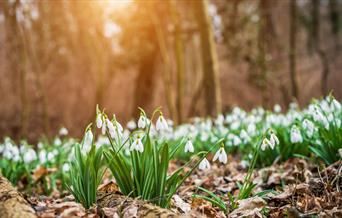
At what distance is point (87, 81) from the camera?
17.5 metres

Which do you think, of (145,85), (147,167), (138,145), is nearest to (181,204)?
(147,167)

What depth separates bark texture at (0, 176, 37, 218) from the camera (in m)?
2.05

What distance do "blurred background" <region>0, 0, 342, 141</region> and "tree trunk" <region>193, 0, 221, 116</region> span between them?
18mm

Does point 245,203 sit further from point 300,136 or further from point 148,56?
point 148,56

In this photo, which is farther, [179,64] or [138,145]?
[179,64]

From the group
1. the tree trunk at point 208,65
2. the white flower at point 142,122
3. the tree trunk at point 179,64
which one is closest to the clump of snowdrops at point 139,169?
the white flower at point 142,122

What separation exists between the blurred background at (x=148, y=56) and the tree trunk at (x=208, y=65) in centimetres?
2

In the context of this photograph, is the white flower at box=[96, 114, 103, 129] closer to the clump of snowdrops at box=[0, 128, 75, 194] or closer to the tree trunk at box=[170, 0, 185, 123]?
the clump of snowdrops at box=[0, 128, 75, 194]

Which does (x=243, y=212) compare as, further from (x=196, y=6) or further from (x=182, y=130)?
(x=196, y=6)

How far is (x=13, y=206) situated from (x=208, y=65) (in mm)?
6236

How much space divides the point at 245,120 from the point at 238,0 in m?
9.22

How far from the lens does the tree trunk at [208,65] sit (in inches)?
317

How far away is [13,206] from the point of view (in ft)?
7.02

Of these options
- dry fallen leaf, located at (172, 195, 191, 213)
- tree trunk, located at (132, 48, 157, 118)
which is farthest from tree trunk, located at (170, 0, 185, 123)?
dry fallen leaf, located at (172, 195, 191, 213)
